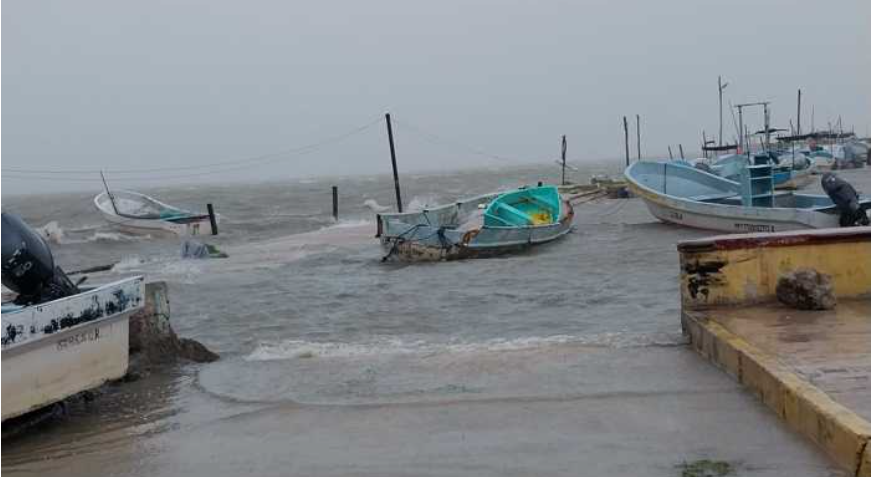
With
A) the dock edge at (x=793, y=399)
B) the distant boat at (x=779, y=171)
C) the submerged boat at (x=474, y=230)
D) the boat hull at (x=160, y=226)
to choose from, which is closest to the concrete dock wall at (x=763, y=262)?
the dock edge at (x=793, y=399)

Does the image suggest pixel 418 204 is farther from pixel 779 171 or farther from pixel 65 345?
pixel 65 345

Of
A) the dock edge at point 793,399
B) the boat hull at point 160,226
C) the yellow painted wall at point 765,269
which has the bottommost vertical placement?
the boat hull at point 160,226

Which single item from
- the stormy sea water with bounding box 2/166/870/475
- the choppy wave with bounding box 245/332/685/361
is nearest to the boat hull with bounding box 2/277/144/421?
the stormy sea water with bounding box 2/166/870/475

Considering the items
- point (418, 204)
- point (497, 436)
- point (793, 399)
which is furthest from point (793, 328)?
point (418, 204)

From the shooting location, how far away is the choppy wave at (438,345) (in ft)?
25.2

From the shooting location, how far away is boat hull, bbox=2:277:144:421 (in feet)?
17.7

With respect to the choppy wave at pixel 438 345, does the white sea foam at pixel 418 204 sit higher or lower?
lower

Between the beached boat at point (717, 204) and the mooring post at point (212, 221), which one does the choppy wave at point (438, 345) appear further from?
the mooring post at point (212, 221)

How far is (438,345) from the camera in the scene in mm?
8453

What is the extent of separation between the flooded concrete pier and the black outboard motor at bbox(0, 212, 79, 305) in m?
4.83

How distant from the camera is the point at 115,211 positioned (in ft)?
108

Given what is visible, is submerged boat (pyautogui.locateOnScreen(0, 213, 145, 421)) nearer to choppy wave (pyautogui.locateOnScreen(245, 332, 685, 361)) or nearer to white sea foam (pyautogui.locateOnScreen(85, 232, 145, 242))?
choppy wave (pyautogui.locateOnScreen(245, 332, 685, 361))

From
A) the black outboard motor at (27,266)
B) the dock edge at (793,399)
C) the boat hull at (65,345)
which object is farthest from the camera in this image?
the black outboard motor at (27,266)

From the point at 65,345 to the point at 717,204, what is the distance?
15994 mm
